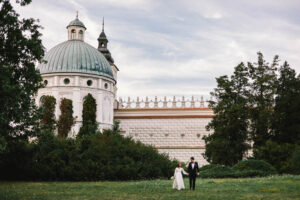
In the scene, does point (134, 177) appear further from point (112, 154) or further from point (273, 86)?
point (273, 86)

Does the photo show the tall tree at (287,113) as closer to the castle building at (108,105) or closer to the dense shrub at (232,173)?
the dense shrub at (232,173)

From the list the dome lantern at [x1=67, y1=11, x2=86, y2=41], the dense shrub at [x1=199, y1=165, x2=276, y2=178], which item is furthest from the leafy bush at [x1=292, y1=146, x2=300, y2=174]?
the dome lantern at [x1=67, y1=11, x2=86, y2=41]

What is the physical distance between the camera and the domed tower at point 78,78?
4391 centimetres

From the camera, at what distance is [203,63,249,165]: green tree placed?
29219 millimetres

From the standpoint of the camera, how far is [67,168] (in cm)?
2148

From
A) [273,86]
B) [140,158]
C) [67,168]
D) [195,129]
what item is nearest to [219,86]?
[273,86]

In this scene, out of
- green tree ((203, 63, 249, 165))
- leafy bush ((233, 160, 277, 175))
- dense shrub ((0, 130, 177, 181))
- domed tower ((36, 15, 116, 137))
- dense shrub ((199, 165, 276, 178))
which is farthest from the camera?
domed tower ((36, 15, 116, 137))

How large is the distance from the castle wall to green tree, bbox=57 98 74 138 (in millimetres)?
8444

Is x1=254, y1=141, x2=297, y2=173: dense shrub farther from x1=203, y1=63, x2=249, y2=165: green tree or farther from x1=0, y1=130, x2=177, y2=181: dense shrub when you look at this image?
x1=0, y1=130, x2=177, y2=181: dense shrub

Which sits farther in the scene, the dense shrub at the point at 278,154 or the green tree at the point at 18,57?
the dense shrub at the point at 278,154

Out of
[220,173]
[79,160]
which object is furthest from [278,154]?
[79,160]

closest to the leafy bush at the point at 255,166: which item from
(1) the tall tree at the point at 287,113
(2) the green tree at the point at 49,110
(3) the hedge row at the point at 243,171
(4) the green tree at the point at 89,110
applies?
(3) the hedge row at the point at 243,171

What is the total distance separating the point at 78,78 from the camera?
145 feet

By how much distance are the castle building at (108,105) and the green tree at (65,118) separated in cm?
114
